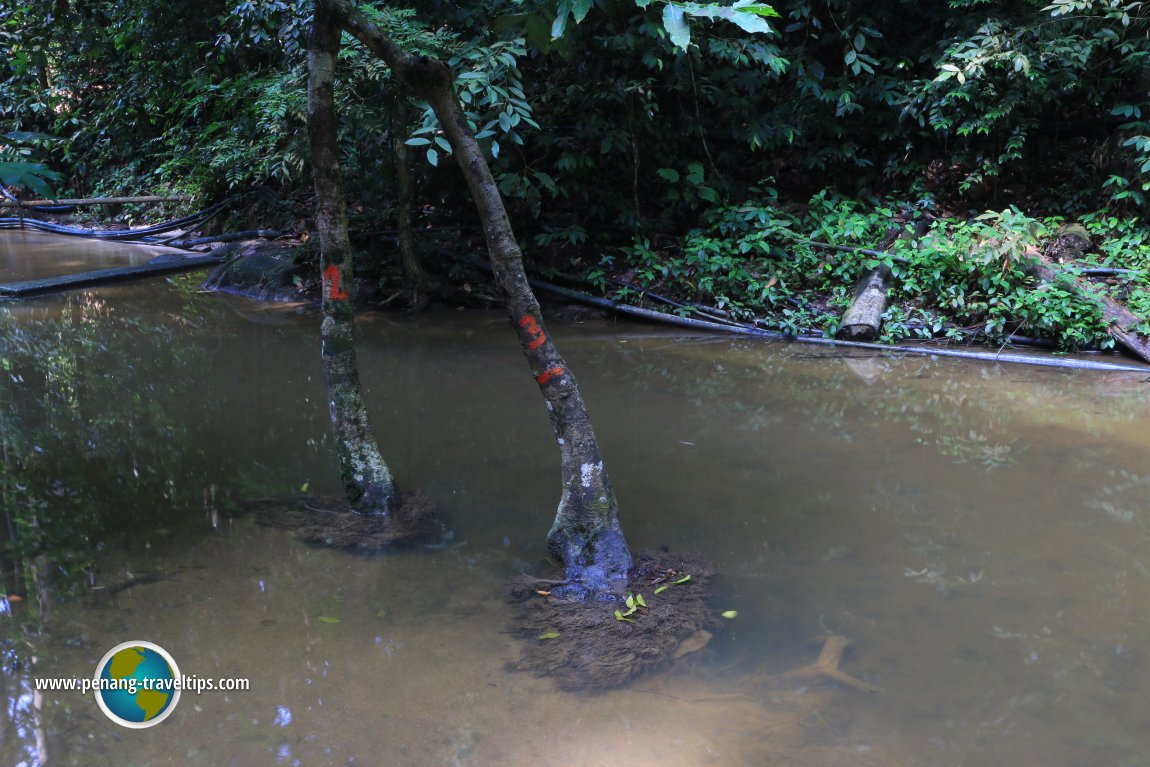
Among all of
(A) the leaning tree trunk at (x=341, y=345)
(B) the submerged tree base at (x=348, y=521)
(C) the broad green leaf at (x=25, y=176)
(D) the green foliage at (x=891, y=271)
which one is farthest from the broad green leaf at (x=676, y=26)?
(D) the green foliage at (x=891, y=271)

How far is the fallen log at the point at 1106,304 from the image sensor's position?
22.3ft

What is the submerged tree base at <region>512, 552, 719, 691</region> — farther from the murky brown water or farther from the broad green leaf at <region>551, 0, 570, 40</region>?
the broad green leaf at <region>551, 0, 570, 40</region>

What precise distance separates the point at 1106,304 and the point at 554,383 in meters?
5.62

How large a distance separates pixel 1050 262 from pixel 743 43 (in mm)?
3397

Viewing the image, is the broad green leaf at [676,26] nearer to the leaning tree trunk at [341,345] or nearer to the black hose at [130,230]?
the leaning tree trunk at [341,345]

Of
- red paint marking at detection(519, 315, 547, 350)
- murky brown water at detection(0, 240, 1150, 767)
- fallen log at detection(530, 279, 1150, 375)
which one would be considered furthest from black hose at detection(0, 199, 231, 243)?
red paint marking at detection(519, 315, 547, 350)

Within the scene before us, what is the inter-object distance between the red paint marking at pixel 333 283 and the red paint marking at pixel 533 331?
978 mm

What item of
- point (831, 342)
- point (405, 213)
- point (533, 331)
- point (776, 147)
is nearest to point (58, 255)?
point (405, 213)

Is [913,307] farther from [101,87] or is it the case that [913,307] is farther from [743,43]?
[101,87]

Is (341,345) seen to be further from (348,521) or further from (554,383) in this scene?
(554,383)

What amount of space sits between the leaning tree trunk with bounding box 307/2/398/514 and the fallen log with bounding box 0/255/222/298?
6.94 meters

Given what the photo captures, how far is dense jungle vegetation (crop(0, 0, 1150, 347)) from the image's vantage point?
7535 mm

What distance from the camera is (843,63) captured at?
9.51 m

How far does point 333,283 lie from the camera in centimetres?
397
